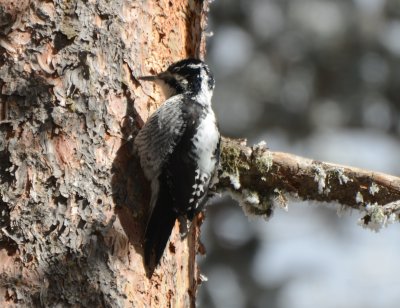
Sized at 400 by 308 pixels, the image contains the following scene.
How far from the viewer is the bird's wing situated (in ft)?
13.3

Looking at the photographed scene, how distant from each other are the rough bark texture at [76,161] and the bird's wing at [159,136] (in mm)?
46

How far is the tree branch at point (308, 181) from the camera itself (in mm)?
4258

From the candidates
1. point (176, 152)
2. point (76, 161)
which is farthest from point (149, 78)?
point (76, 161)

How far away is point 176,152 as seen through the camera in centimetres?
436

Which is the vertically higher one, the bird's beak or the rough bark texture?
the bird's beak

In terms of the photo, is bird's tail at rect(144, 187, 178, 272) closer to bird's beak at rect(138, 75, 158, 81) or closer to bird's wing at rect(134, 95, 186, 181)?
bird's wing at rect(134, 95, 186, 181)

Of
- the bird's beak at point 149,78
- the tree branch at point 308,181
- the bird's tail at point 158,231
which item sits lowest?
A: the bird's tail at point 158,231

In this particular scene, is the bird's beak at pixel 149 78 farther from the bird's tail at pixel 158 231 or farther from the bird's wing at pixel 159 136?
the bird's tail at pixel 158 231

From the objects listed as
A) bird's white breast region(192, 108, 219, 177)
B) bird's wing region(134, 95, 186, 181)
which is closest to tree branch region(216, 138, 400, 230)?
bird's white breast region(192, 108, 219, 177)

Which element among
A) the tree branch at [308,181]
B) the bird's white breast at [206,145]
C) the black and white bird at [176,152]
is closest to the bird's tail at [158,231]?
the black and white bird at [176,152]

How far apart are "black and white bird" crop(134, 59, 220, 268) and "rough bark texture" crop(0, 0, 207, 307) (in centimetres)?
6

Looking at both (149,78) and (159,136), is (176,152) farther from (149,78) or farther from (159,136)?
(149,78)

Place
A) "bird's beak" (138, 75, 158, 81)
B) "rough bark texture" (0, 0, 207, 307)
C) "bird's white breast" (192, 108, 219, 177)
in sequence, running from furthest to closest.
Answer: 1. "bird's white breast" (192, 108, 219, 177)
2. "bird's beak" (138, 75, 158, 81)
3. "rough bark texture" (0, 0, 207, 307)

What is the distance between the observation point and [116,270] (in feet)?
12.0
